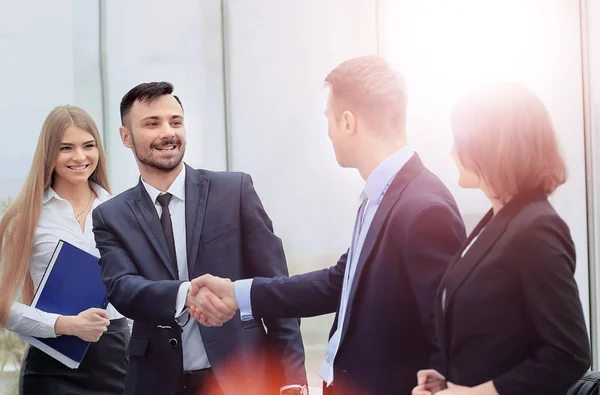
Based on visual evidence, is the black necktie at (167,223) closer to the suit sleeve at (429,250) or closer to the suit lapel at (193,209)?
the suit lapel at (193,209)

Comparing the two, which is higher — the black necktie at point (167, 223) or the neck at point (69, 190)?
the neck at point (69, 190)

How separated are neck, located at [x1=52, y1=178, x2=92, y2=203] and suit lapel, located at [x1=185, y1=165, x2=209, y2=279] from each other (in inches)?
36.0

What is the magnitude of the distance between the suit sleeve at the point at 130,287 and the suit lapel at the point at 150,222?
9 cm

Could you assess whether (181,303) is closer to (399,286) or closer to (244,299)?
(244,299)

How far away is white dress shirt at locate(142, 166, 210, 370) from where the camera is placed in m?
2.16

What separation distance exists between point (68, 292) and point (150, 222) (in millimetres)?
824

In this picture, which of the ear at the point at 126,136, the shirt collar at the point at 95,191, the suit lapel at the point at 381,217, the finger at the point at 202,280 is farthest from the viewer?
the shirt collar at the point at 95,191

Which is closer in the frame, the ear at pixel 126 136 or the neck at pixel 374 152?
the neck at pixel 374 152

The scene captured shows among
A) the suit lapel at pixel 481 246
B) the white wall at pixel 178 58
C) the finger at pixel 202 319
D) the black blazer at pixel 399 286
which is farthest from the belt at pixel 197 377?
the white wall at pixel 178 58

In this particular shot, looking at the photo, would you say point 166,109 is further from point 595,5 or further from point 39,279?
point 595,5

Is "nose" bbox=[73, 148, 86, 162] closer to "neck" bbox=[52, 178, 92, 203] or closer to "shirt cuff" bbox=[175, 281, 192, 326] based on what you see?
"neck" bbox=[52, 178, 92, 203]

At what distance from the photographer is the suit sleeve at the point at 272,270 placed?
2215 mm

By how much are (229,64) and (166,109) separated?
2.16 m

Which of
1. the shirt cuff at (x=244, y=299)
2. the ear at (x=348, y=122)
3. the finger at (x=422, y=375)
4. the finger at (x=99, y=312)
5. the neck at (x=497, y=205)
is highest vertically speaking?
the ear at (x=348, y=122)
